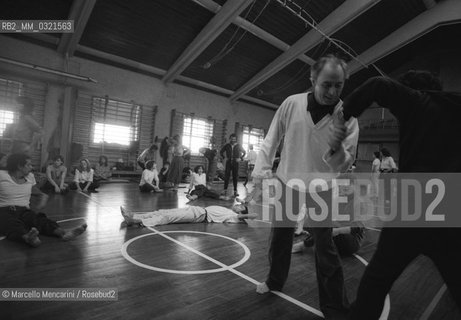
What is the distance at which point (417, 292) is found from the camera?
2340 mm

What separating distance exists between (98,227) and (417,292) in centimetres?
361


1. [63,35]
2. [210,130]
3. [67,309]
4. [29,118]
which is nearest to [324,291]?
[67,309]

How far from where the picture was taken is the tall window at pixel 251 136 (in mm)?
13913

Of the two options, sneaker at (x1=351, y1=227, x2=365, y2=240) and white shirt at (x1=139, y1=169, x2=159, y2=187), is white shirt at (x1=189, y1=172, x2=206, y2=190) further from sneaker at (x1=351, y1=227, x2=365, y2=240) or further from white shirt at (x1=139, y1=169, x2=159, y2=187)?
sneaker at (x1=351, y1=227, x2=365, y2=240)

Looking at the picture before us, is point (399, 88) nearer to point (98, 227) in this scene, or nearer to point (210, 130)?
point (98, 227)

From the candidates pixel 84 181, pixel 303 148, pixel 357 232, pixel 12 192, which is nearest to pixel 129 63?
pixel 84 181

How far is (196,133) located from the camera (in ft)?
38.9

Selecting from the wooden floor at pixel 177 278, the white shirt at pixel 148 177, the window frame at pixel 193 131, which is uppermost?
the window frame at pixel 193 131

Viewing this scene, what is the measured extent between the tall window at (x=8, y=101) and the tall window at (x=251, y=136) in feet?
29.7

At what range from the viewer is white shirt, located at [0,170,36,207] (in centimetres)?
304

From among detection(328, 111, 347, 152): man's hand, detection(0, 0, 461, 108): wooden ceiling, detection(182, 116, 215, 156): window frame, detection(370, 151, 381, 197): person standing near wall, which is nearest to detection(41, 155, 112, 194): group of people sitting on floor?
detection(0, 0, 461, 108): wooden ceiling

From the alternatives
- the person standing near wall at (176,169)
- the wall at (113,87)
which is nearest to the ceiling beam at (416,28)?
the wall at (113,87)

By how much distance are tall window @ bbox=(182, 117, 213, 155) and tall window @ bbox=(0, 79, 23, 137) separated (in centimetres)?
559

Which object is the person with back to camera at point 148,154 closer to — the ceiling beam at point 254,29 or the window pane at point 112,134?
the window pane at point 112,134
